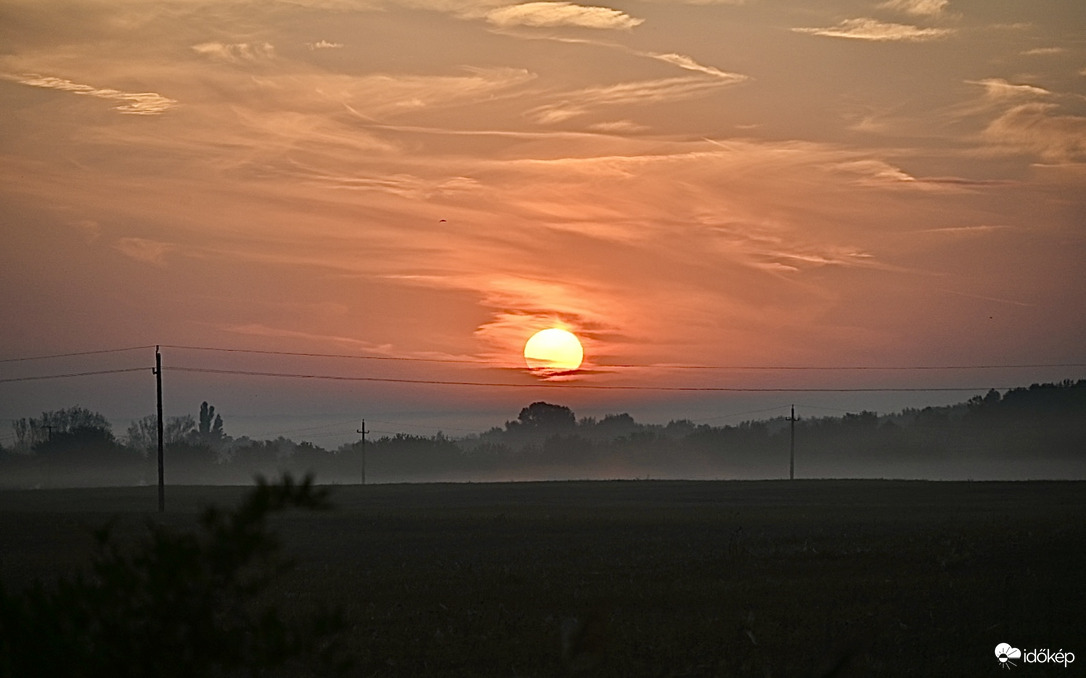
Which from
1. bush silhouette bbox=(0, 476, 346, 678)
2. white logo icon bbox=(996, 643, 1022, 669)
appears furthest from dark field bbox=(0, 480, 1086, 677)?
bush silhouette bbox=(0, 476, 346, 678)

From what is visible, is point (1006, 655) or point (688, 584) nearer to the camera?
point (1006, 655)

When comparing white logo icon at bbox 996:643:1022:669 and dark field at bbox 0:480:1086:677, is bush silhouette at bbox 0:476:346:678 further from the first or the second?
white logo icon at bbox 996:643:1022:669

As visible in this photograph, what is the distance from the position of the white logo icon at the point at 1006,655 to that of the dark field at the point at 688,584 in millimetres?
179

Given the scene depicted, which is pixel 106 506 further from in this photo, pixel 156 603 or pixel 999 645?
pixel 156 603

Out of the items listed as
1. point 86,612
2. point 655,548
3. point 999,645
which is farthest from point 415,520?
point 86,612

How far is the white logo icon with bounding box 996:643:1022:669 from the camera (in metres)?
19.3

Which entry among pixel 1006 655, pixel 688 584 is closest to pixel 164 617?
pixel 1006 655

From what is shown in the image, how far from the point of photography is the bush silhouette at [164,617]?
6.46 m

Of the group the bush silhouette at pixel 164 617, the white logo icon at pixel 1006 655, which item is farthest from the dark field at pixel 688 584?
the bush silhouette at pixel 164 617
